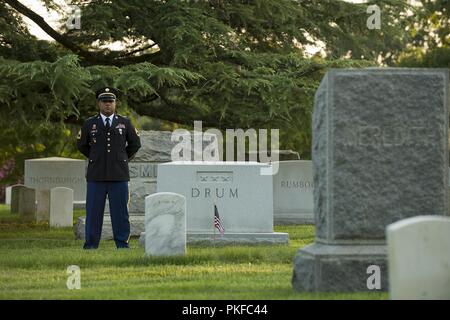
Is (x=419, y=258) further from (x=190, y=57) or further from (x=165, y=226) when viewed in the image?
(x=190, y=57)

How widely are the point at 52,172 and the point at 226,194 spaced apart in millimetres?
10568

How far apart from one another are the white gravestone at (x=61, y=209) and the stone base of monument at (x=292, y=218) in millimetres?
4071

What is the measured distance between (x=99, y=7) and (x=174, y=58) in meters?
1.67

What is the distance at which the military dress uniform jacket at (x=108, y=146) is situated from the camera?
1216cm

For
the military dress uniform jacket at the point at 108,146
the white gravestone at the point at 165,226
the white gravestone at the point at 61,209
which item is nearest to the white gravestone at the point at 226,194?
the military dress uniform jacket at the point at 108,146

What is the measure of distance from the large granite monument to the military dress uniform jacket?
467 cm

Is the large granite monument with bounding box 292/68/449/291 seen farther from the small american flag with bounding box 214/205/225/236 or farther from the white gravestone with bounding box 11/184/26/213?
the white gravestone with bounding box 11/184/26/213

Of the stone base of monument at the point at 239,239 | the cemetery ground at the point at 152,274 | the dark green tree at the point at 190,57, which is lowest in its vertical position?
the cemetery ground at the point at 152,274

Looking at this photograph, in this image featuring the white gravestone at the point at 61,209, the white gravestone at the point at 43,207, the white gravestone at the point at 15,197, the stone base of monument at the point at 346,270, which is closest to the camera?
the stone base of monument at the point at 346,270

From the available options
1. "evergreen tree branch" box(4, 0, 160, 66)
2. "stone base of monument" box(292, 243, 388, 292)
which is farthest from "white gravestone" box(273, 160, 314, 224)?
"stone base of monument" box(292, 243, 388, 292)

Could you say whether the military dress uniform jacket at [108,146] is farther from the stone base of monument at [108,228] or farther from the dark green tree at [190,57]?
the stone base of monument at [108,228]

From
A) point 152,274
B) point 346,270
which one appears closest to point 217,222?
point 152,274

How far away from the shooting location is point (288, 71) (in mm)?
17859

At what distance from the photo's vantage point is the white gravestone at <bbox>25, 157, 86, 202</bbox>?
918 inches
